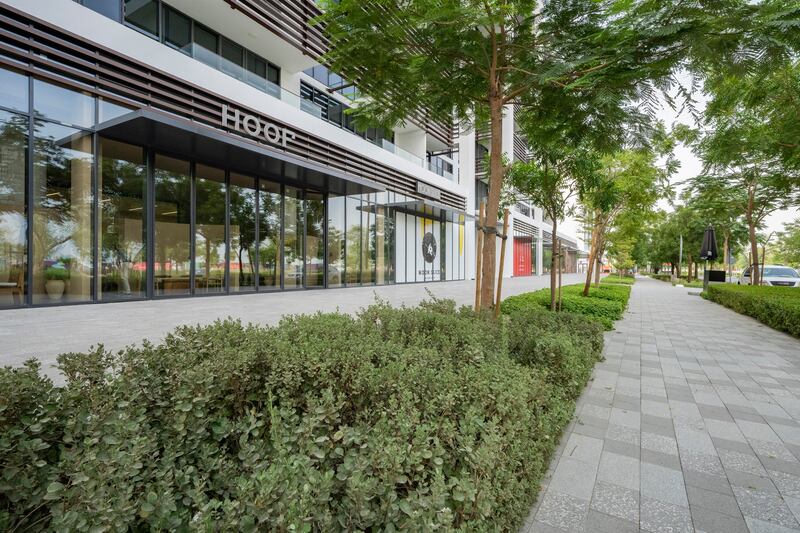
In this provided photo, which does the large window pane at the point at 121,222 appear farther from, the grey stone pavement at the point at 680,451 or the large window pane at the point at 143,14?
the grey stone pavement at the point at 680,451

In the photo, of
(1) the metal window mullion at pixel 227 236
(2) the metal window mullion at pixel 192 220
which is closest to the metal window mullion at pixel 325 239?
(1) the metal window mullion at pixel 227 236

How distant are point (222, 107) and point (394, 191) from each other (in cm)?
998

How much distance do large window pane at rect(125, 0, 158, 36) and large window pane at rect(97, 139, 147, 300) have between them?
3537mm

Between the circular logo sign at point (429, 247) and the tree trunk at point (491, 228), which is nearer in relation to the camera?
the tree trunk at point (491, 228)

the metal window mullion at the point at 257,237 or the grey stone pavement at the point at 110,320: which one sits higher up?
the metal window mullion at the point at 257,237

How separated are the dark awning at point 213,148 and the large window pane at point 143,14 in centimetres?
331

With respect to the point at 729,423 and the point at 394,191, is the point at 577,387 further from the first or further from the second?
the point at 394,191

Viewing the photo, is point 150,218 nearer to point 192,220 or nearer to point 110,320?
point 192,220

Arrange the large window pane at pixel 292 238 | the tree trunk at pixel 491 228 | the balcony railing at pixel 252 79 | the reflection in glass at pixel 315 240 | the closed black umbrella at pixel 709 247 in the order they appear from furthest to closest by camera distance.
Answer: the closed black umbrella at pixel 709 247 < the reflection in glass at pixel 315 240 < the large window pane at pixel 292 238 < the balcony railing at pixel 252 79 < the tree trunk at pixel 491 228

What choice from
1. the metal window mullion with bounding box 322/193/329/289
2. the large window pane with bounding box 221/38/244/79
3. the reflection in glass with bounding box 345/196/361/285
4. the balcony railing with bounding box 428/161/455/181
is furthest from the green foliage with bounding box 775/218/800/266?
the large window pane with bounding box 221/38/244/79

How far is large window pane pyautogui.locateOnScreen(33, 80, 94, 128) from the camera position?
8.84 m

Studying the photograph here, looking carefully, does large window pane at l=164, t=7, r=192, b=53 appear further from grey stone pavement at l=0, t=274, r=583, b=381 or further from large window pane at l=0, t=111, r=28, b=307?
grey stone pavement at l=0, t=274, r=583, b=381

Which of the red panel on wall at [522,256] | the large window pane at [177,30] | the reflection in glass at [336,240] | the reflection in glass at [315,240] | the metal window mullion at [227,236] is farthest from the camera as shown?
the red panel on wall at [522,256]

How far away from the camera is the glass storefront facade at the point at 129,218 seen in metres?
8.77
